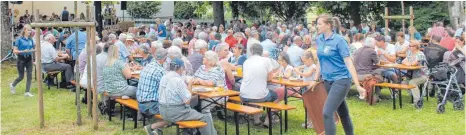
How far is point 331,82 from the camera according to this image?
17.4 ft

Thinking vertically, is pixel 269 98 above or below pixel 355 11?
below

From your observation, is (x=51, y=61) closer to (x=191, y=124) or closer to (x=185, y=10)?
(x=191, y=124)

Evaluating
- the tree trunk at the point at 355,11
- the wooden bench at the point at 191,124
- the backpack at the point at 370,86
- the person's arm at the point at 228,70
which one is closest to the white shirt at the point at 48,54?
the person's arm at the point at 228,70

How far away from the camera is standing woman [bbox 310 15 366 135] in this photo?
517 cm

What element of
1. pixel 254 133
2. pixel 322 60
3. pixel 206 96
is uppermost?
pixel 322 60

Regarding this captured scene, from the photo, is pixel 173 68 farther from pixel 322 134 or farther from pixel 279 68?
pixel 279 68

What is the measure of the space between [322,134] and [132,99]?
2841mm

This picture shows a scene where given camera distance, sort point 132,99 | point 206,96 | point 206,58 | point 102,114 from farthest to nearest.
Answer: point 102,114, point 132,99, point 206,58, point 206,96

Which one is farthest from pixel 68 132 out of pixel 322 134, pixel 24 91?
pixel 24 91

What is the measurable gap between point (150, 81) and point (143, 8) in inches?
1256

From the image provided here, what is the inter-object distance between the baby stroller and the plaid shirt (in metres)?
4.56

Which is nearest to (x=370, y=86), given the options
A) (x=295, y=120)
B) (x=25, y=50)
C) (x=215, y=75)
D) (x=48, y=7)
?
(x=295, y=120)

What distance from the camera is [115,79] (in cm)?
750

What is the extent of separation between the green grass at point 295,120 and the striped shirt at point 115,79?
20.3 inches
